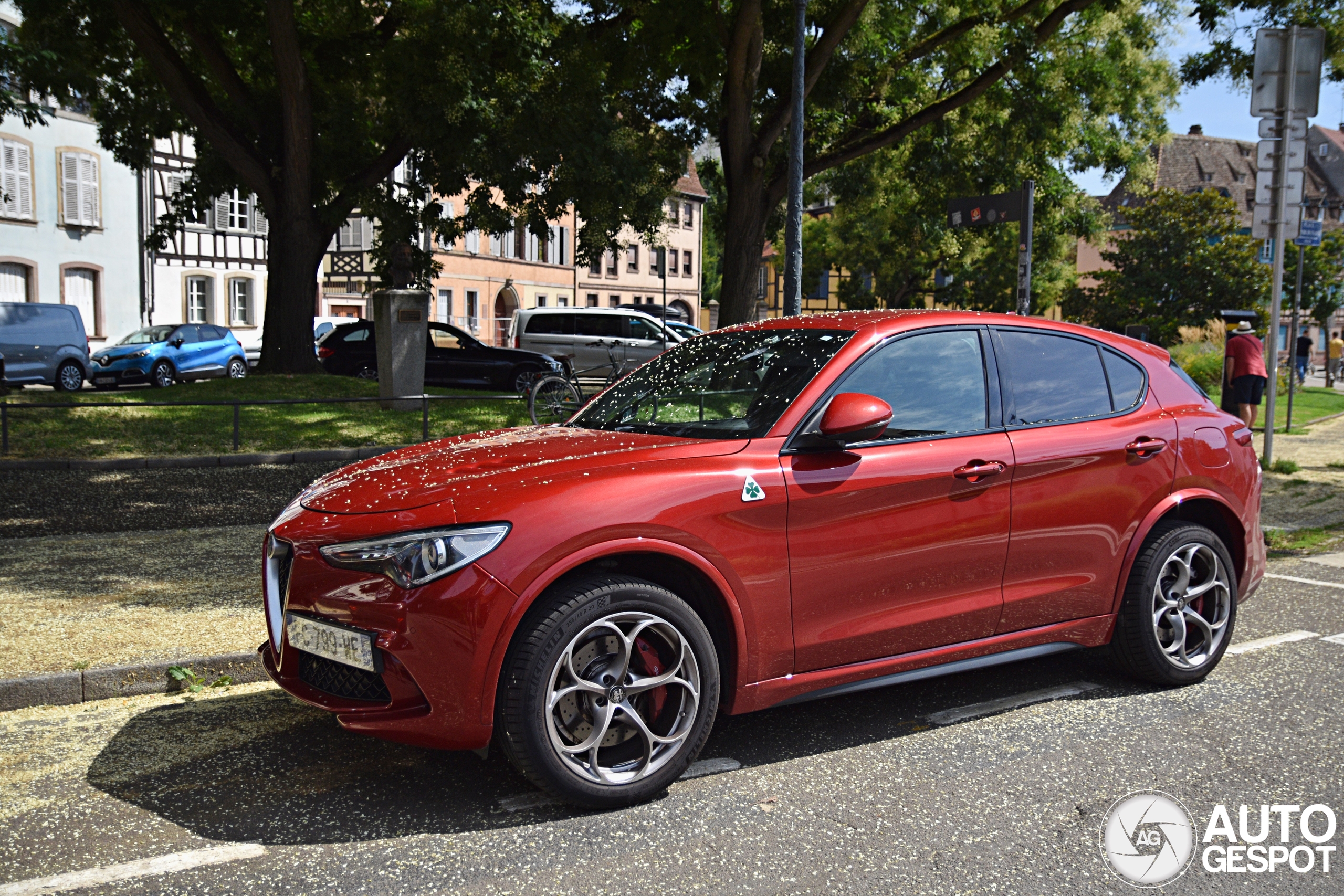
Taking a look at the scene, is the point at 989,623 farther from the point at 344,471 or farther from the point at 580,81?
the point at 580,81

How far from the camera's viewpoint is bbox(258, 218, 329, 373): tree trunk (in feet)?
68.0

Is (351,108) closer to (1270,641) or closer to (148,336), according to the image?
(148,336)

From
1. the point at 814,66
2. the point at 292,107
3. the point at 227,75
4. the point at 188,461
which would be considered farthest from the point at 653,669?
the point at 227,75

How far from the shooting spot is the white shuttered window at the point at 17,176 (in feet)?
107

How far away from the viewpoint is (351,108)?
2139 cm

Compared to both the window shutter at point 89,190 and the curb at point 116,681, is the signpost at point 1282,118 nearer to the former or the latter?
the curb at point 116,681

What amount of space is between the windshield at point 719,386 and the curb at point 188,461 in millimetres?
7117

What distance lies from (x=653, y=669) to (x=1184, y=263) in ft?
139

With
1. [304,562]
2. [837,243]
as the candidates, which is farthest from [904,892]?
[837,243]

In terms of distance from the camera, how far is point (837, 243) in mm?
51125

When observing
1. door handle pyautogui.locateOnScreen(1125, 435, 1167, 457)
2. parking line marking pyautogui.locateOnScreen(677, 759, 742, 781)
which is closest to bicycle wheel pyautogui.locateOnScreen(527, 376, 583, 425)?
door handle pyautogui.locateOnScreen(1125, 435, 1167, 457)

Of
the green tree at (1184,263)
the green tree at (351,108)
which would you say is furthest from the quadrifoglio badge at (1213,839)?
the green tree at (1184,263)

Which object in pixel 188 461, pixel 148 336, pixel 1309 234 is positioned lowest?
pixel 188 461

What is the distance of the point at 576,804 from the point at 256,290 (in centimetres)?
4057
